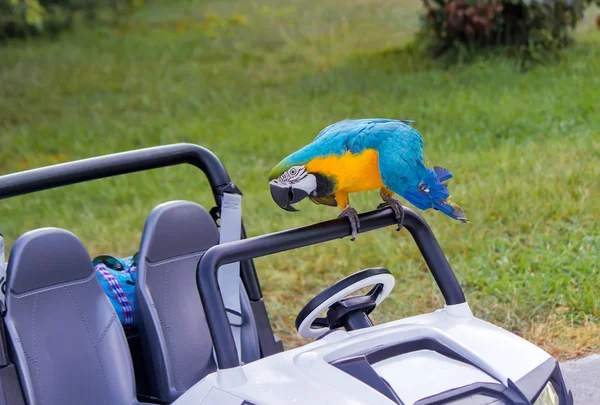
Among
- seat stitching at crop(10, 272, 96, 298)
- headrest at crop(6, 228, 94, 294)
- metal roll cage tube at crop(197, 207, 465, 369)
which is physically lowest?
seat stitching at crop(10, 272, 96, 298)

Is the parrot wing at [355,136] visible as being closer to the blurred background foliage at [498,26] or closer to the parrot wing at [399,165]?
the parrot wing at [399,165]

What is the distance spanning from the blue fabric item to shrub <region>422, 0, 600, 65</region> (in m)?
6.03

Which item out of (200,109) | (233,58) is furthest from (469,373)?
(233,58)

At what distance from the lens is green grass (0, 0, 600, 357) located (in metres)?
4.06

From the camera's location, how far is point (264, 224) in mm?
5070

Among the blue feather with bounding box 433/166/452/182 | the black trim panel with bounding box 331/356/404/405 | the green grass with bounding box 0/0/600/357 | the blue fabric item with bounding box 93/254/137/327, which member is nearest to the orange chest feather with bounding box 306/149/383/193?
the blue feather with bounding box 433/166/452/182

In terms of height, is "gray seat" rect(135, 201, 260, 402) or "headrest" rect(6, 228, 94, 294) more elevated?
"headrest" rect(6, 228, 94, 294)

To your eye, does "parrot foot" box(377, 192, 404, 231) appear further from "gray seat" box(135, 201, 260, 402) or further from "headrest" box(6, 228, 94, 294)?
"headrest" box(6, 228, 94, 294)

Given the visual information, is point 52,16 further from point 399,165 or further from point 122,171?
point 399,165

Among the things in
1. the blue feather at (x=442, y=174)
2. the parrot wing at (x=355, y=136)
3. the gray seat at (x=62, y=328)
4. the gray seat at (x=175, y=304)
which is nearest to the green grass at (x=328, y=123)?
the gray seat at (x=175, y=304)

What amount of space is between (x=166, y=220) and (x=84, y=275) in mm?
324

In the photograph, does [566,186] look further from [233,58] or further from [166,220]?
[233,58]

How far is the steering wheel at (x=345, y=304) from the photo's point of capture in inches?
73.5

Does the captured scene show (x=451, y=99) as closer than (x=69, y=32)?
Yes
